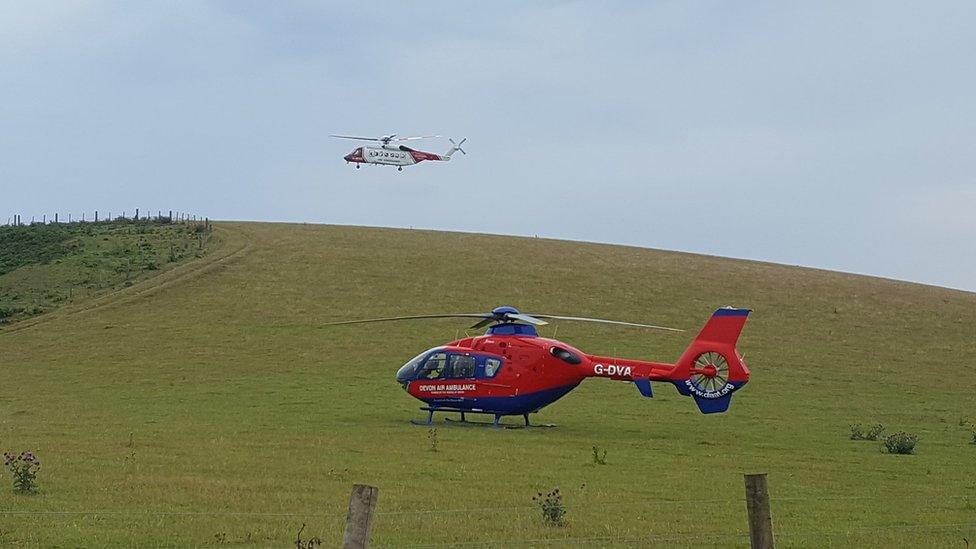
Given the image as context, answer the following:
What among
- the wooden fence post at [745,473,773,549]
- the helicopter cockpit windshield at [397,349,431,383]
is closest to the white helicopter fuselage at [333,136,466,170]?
the helicopter cockpit windshield at [397,349,431,383]

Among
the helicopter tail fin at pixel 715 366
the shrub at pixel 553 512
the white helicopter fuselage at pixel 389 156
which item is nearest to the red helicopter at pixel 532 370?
the helicopter tail fin at pixel 715 366

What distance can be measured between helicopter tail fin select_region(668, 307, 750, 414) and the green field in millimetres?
1346

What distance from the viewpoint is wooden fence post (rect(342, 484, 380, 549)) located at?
886cm

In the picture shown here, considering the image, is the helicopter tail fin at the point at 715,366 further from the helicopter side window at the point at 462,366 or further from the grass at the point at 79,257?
the grass at the point at 79,257

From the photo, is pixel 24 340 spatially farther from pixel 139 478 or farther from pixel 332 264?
pixel 139 478

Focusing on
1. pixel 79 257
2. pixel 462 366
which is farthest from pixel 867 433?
pixel 79 257

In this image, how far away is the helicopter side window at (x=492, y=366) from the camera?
29.8m

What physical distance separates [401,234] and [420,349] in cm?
3157

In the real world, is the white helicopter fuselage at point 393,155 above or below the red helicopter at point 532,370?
above

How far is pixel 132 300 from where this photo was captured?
54.5 metres

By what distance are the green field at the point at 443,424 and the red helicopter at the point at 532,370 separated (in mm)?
1017

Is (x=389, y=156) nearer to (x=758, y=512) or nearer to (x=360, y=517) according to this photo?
(x=758, y=512)

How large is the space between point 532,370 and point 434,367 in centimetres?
272

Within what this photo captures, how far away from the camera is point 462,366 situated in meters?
30.2
